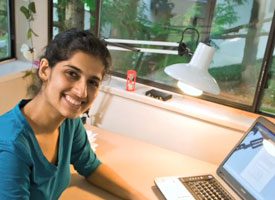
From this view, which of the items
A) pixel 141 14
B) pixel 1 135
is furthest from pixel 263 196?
pixel 141 14

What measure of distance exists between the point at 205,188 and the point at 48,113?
0.68 meters

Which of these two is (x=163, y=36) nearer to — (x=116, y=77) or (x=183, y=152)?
(x=116, y=77)

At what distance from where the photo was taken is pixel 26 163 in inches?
36.7

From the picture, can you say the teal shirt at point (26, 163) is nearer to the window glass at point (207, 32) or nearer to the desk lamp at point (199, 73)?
the desk lamp at point (199, 73)

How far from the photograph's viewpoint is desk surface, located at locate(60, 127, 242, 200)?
128 cm

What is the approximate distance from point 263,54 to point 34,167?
1378 mm

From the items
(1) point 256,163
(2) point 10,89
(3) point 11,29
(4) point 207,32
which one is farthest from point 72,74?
(3) point 11,29

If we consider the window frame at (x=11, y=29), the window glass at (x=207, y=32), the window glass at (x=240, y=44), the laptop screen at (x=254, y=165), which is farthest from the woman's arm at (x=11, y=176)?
Answer: the window frame at (x=11, y=29)

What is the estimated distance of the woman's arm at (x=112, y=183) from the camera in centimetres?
125

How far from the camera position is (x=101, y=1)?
2213mm

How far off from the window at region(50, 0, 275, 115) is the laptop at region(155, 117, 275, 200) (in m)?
0.60

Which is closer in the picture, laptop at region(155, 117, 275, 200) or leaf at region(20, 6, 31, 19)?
laptop at region(155, 117, 275, 200)

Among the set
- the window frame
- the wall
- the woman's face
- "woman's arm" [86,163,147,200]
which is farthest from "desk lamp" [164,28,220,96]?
the window frame

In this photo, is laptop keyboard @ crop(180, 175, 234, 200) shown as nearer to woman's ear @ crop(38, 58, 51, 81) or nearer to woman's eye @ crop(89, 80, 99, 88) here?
woman's eye @ crop(89, 80, 99, 88)
